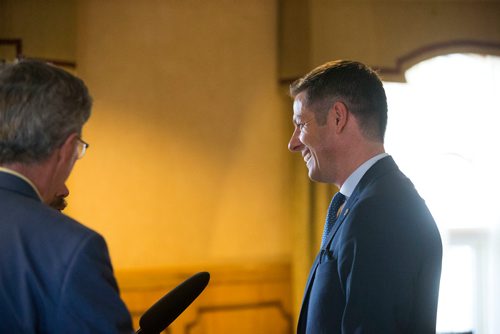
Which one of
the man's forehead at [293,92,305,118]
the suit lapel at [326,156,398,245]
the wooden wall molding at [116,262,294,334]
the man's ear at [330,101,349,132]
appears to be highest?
the man's forehead at [293,92,305,118]

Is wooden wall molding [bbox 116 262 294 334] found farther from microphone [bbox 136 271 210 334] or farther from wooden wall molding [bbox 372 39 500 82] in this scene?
microphone [bbox 136 271 210 334]

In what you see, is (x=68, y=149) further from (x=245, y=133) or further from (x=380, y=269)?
(x=245, y=133)

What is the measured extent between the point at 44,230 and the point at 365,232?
2.33 ft

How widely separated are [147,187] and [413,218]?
2.32m

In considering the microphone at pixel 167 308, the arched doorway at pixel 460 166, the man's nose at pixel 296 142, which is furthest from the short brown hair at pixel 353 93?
the arched doorway at pixel 460 166

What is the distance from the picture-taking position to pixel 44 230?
99cm

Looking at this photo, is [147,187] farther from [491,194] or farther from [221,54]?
[491,194]

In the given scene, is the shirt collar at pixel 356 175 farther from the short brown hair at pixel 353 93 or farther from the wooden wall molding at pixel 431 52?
the wooden wall molding at pixel 431 52

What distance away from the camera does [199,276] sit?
1202mm

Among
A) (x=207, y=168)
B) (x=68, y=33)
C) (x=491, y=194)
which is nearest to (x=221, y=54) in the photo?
(x=207, y=168)

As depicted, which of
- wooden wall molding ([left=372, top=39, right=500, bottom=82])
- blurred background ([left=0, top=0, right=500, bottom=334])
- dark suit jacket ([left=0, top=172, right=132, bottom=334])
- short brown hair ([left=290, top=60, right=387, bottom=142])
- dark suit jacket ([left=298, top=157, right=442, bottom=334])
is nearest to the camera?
dark suit jacket ([left=0, top=172, right=132, bottom=334])

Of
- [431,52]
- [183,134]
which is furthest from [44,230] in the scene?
[431,52]

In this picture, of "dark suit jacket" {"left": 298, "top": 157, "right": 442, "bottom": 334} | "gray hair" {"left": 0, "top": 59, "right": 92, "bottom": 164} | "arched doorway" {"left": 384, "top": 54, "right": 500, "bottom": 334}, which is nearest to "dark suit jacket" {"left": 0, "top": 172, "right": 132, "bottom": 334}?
"gray hair" {"left": 0, "top": 59, "right": 92, "bottom": 164}

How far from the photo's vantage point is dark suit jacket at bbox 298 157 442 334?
1.37 metres
